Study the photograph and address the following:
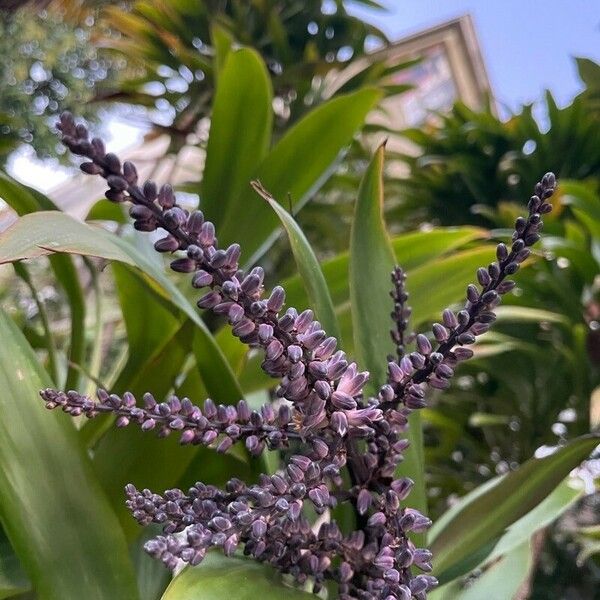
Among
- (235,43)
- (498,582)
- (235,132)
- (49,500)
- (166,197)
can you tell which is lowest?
(498,582)

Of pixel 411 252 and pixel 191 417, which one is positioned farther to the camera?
pixel 411 252

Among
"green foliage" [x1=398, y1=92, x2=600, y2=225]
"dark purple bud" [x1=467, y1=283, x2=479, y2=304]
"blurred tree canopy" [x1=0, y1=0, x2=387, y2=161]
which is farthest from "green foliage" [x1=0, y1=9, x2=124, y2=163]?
"dark purple bud" [x1=467, y1=283, x2=479, y2=304]

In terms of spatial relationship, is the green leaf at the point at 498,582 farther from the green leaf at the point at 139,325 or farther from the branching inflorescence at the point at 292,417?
the green leaf at the point at 139,325

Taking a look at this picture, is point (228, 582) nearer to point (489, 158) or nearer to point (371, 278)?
point (371, 278)

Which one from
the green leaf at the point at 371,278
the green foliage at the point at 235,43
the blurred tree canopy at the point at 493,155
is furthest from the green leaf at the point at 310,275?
the green foliage at the point at 235,43

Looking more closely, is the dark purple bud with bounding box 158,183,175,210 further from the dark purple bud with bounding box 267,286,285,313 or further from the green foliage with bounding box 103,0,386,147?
the green foliage with bounding box 103,0,386,147

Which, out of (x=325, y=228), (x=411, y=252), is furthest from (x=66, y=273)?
(x=325, y=228)

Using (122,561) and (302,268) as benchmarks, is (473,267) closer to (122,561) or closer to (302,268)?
(302,268)

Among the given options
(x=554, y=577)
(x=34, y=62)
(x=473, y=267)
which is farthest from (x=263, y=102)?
(x=34, y=62)
